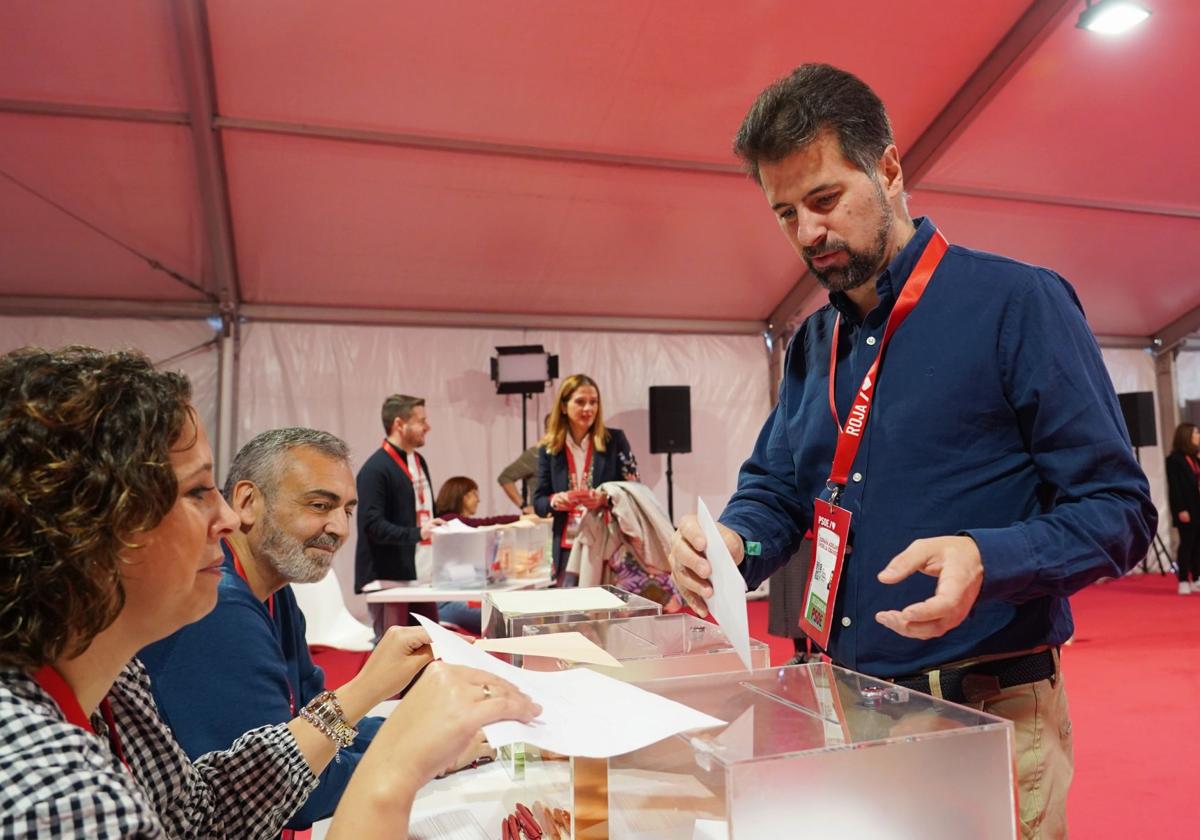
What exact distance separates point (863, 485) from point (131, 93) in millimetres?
5327

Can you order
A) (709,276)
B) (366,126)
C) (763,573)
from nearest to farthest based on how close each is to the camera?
(763,573) < (366,126) < (709,276)

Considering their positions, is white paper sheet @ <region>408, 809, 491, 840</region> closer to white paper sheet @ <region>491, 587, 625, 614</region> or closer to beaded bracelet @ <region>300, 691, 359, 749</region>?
beaded bracelet @ <region>300, 691, 359, 749</region>

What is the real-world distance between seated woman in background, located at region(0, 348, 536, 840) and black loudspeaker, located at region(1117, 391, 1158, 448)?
1008 centimetres

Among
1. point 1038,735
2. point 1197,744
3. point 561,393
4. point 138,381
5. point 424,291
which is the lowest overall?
point 1197,744

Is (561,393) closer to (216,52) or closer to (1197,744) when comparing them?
(216,52)

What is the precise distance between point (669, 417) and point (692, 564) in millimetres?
6538

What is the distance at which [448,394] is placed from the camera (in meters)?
7.47

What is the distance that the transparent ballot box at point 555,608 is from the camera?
1482mm

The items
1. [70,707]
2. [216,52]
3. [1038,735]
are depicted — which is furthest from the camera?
[216,52]

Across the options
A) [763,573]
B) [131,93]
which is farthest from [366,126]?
[763,573]

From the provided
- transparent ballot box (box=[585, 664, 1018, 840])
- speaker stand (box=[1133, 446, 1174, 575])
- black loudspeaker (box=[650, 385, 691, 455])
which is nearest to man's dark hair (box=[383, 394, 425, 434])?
black loudspeaker (box=[650, 385, 691, 455])

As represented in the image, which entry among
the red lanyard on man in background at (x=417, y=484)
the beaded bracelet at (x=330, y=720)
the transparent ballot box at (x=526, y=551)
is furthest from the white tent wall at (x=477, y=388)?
the beaded bracelet at (x=330, y=720)

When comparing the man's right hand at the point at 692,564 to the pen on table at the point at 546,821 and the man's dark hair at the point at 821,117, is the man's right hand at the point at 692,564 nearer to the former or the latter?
the pen on table at the point at 546,821

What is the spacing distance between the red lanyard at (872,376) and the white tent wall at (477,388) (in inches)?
243
